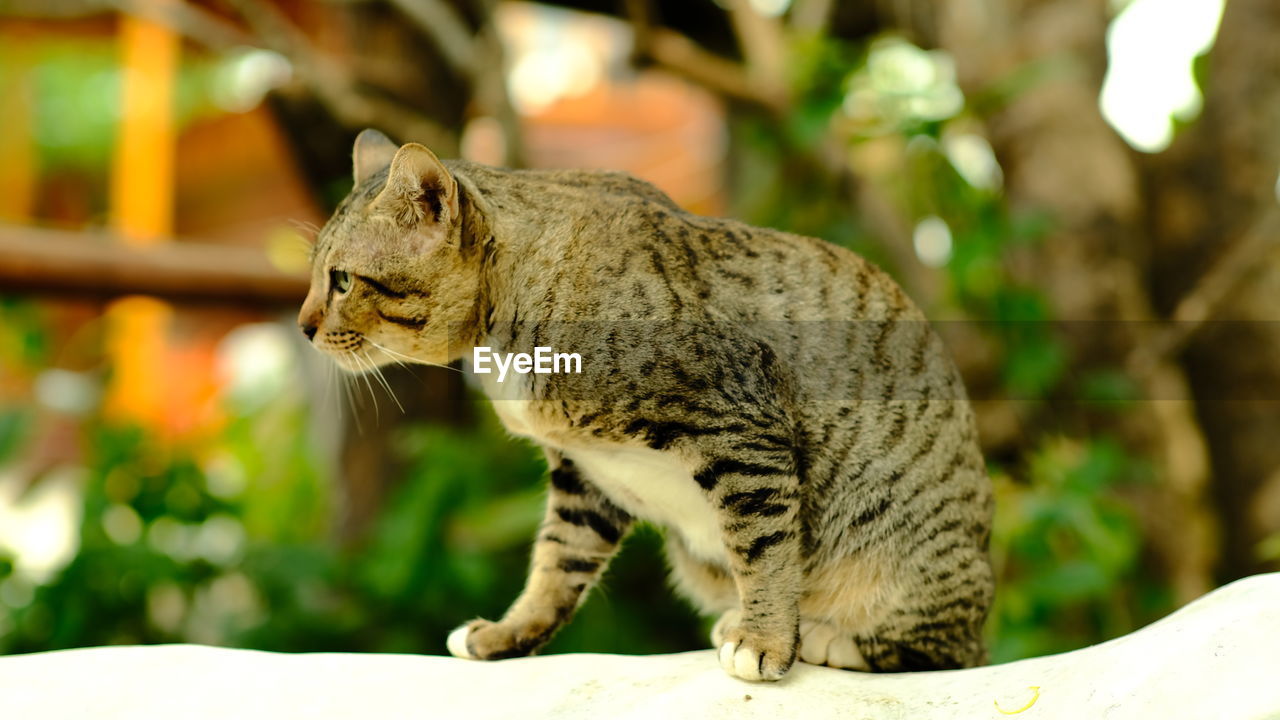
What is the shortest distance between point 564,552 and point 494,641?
0.77ft

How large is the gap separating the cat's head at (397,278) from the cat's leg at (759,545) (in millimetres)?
590

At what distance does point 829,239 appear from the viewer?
13.4 ft

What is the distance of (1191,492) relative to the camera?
4.19 metres

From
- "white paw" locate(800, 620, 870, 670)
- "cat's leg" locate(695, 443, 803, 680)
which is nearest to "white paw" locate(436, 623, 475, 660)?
"cat's leg" locate(695, 443, 803, 680)

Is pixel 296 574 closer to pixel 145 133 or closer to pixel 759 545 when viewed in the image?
pixel 759 545

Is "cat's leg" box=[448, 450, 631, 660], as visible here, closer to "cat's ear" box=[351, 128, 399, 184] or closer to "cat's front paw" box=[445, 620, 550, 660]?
"cat's front paw" box=[445, 620, 550, 660]

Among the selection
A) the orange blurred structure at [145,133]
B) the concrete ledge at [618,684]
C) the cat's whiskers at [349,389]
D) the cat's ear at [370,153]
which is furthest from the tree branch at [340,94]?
the orange blurred structure at [145,133]

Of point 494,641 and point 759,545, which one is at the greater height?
point 759,545

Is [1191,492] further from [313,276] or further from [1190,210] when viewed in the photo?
[313,276]

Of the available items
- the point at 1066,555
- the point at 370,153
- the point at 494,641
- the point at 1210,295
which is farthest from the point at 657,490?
the point at 1210,295

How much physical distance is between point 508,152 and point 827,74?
1232mm

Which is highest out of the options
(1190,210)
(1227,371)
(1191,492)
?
(1190,210)

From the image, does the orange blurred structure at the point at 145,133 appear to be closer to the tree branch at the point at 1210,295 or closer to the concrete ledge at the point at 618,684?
the concrete ledge at the point at 618,684

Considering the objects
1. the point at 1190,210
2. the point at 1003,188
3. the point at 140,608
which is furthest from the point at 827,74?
the point at 140,608
